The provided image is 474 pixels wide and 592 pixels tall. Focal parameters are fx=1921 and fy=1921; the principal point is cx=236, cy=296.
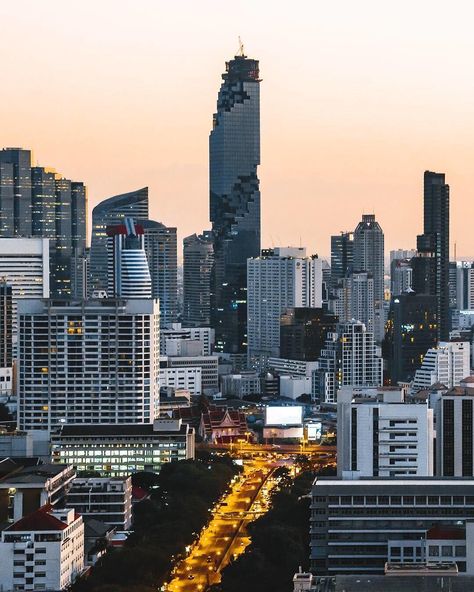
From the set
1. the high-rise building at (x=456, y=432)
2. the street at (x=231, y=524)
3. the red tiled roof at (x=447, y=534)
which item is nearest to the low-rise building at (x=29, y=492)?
the street at (x=231, y=524)

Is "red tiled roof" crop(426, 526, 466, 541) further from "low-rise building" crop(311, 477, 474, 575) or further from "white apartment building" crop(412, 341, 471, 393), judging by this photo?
"white apartment building" crop(412, 341, 471, 393)

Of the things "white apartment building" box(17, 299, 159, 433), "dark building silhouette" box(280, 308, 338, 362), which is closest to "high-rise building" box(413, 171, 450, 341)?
"dark building silhouette" box(280, 308, 338, 362)

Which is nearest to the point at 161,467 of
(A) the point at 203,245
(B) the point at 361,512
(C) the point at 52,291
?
(B) the point at 361,512

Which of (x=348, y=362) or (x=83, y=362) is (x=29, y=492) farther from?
(x=348, y=362)

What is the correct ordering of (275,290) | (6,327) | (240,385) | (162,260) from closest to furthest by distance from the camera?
(6,327) → (240,385) → (275,290) → (162,260)

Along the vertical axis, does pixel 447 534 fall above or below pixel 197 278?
below

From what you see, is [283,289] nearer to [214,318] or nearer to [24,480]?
[214,318]

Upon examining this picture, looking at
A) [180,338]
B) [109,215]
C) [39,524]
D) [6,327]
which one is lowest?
[39,524]

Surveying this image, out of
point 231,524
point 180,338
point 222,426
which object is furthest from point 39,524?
point 180,338
